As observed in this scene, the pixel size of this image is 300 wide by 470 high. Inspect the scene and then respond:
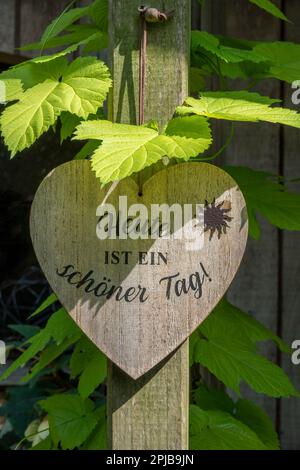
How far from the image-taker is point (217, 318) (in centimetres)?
146

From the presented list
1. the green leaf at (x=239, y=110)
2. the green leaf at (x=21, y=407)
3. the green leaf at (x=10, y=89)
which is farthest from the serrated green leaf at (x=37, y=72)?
the green leaf at (x=21, y=407)

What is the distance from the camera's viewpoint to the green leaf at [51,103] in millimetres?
1029

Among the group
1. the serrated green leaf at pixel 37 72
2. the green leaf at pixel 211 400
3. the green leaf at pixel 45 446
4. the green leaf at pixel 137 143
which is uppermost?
the serrated green leaf at pixel 37 72

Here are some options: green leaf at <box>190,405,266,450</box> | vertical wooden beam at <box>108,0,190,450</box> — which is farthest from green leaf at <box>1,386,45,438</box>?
vertical wooden beam at <box>108,0,190,450</box>

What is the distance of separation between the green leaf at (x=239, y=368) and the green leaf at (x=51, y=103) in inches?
22.1

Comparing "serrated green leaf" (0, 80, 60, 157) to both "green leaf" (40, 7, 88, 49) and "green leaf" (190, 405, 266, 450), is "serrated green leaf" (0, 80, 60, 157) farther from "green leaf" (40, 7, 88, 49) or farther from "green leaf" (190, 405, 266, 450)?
"green leaf" (190, 405, 266, 450)

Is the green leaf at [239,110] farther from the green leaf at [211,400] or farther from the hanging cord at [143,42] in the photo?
the green leaf at [211,400]

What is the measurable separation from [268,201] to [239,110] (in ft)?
1.34

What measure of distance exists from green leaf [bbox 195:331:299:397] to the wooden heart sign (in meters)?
0.39

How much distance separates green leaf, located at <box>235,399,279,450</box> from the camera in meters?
1.57

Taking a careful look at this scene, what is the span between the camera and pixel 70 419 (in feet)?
4.92

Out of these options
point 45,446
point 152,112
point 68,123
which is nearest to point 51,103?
point 152,112

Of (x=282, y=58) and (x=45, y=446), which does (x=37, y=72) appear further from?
(x=45, y=446)
